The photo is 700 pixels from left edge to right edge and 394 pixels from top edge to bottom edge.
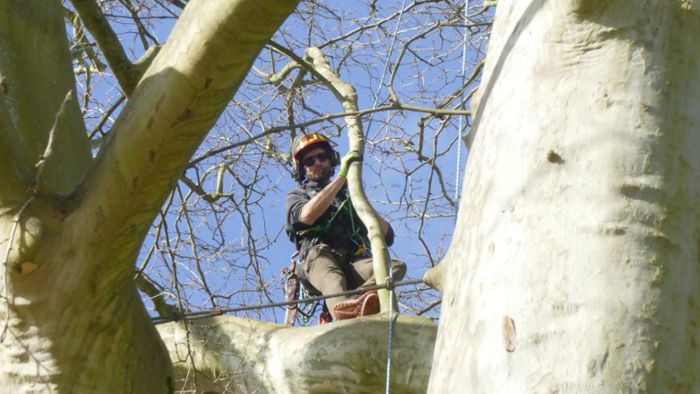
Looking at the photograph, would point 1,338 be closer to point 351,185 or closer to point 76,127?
point 76,127

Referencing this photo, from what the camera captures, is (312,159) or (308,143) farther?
(312,159)

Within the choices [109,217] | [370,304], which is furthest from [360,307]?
[109,217]

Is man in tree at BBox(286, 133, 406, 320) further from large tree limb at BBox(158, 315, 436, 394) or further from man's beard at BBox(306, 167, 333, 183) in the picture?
large tree limb at BBox(158, 315, 436, 394)

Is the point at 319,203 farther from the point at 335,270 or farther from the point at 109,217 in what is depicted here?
the point at 109,217

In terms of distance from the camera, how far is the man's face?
724 cm

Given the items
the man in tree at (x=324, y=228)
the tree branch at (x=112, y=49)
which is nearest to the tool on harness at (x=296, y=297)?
the man in tree at (x=324, y=228)

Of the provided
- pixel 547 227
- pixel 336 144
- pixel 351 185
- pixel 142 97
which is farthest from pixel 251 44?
pixel 336 144

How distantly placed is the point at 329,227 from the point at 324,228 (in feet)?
0.14

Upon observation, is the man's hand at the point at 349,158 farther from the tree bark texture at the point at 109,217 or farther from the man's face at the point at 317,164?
the tree bark texture at the point at 109,217

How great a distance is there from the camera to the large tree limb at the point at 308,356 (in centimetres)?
444

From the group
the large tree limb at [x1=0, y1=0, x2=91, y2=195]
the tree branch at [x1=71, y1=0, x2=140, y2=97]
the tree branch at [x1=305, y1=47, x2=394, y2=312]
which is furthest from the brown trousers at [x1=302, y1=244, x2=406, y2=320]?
the large tree limb at [x1=0, y1=0, x2=91, y2=195]

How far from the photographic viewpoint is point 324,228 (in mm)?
7074

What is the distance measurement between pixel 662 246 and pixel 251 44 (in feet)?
4.91

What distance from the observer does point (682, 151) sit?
5.51 feet
